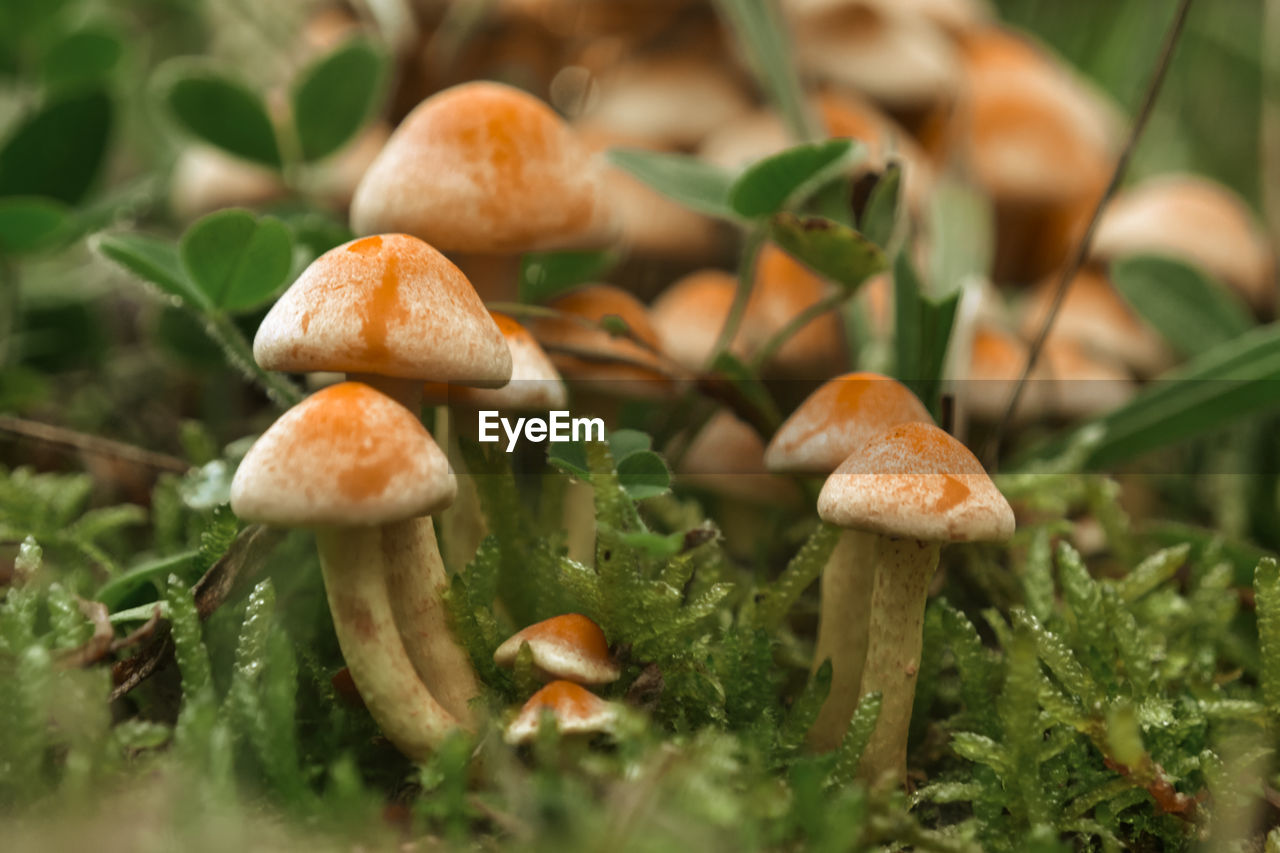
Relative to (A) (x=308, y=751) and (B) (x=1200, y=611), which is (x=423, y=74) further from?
(B) (x=1200, y=611)

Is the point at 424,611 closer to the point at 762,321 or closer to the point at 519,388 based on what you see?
the point at 519,388

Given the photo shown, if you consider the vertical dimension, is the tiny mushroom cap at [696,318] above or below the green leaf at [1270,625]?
above

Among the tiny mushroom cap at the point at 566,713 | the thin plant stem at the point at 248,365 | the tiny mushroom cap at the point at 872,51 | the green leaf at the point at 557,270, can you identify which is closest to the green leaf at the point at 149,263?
the thin plant stem at the point at 248,365

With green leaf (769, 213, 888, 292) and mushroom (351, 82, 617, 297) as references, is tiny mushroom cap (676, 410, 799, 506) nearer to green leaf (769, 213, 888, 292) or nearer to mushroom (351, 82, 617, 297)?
green leaf (769, 213, 888, 292)

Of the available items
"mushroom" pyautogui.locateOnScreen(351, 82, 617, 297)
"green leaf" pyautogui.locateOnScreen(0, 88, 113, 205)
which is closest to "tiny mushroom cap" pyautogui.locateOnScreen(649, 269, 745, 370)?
"mushroom" pyautogui.locateOnScreen(351, 82, 617, 297)

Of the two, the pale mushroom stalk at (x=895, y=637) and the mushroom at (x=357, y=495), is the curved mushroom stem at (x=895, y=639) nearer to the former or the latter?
the pale mushroom stalk at (x=895, y=637)

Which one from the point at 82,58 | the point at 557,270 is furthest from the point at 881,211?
the point at 82,58
